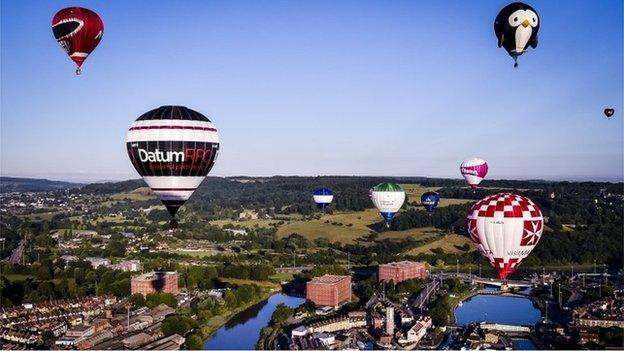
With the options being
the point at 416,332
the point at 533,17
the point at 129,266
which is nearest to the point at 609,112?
the point at 533,17

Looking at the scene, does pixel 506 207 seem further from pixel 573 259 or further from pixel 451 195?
pixel 451 195

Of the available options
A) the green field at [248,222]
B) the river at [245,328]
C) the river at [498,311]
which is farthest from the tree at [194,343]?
the green field at [248,222]

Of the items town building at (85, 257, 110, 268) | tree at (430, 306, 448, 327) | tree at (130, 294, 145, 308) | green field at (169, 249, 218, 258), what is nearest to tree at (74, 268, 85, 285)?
town building at (85, 257, 110, 268)

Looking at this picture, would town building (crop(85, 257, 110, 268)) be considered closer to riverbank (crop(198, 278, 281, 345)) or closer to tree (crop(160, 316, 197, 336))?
riverbank (crop(198, 278, 281, 345))

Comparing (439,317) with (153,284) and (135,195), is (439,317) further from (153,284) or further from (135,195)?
(135,195)

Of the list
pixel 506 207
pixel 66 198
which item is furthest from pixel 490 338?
pixel 66 198

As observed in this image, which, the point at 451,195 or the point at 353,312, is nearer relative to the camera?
the point at 353,312
